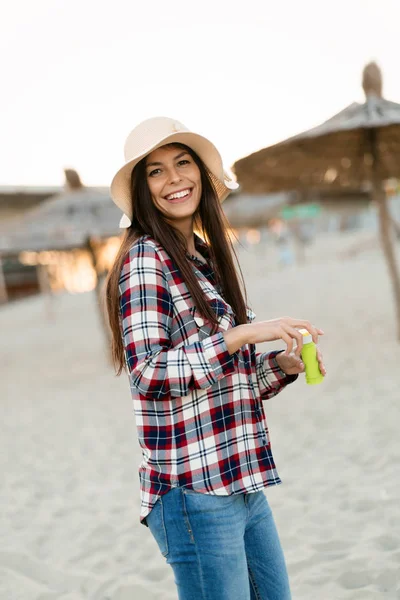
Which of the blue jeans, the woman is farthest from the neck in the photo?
the blue jeans

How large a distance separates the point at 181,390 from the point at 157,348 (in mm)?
103

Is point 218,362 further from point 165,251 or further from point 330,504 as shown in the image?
point 330,504

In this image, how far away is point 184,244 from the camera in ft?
4.44

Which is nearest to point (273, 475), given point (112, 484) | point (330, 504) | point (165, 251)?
point (165, 251)

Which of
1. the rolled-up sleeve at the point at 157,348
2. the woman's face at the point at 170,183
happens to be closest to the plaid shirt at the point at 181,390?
the rolled-up sleeve at the point at 157,348

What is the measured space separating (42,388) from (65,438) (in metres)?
2.29

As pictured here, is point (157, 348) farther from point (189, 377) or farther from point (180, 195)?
point (180, 195)

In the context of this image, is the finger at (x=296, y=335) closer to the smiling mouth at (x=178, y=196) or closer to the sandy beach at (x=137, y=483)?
the smiling mouth at (x=178, y=196)

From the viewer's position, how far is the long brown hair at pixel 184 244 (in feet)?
4.05

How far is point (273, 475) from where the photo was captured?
130 centimetres

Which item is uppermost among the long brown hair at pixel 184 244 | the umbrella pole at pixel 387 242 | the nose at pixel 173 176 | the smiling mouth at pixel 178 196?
the umbrella pole at pixel 387 242

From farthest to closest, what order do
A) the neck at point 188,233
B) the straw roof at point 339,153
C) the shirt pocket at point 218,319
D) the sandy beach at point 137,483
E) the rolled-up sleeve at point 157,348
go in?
the straw roof at point 339,153
the sandy beach at point 137,483
the neck at point 188,233
the shirt pocket at point 218,319
the rolled-up sleeve at point 157,348

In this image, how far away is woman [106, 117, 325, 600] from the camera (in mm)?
1150

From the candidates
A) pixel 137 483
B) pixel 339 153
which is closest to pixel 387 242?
pixel 339 153
